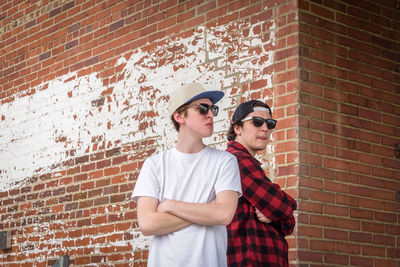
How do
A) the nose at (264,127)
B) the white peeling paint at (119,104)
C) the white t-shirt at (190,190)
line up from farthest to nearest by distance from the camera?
the white peeling paint at (119,104) < the nose at (264,127) < the white t-shirt at (190,190)

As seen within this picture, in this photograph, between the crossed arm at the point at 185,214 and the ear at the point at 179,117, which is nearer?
the crossed arm at the point at 185,214

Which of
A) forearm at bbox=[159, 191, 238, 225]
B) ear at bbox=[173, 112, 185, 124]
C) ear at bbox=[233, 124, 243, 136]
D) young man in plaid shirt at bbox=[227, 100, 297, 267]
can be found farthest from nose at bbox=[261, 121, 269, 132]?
forearm at bbox=[159, 191, 238, 225]

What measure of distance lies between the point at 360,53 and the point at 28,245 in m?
3.68

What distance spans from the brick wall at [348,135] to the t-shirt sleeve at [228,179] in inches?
61.1

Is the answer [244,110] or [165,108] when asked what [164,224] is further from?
[165,108]

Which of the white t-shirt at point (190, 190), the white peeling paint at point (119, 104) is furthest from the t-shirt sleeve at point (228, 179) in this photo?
the white peeling paint at point (119, 104)

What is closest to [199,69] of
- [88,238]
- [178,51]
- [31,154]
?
[178,51]

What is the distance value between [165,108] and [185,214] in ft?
Answer: 9.07

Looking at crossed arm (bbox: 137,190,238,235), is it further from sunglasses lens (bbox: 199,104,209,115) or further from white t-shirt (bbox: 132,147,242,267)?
sunglasses lens (bbox: 199,104,209,115)

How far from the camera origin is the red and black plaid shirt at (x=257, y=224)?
3.54 meters

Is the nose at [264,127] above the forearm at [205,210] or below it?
above

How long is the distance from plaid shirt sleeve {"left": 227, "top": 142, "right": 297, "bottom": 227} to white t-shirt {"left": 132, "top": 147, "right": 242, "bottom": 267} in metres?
0.53

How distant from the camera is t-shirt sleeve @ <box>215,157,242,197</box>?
119 inches

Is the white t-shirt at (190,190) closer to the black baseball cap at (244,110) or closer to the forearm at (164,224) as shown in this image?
the forearm at (164,224)
